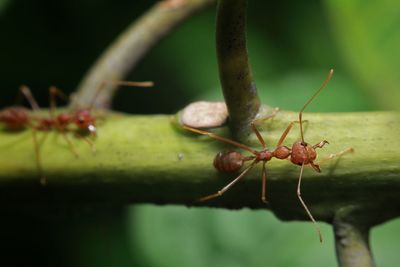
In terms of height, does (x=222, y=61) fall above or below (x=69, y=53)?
below

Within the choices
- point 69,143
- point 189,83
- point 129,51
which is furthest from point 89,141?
point 189,83

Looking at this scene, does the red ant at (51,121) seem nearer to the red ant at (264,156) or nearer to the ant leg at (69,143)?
the ant leg at (69,143)

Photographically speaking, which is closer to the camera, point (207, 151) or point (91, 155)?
point (207, 151)

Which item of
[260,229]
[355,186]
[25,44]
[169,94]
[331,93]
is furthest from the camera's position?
[169,94]

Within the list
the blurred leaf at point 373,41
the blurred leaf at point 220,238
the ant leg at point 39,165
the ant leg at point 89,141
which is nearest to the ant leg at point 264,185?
the blurred leaf at point 373,41

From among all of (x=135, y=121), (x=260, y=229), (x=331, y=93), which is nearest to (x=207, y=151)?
(x=135, y=121)

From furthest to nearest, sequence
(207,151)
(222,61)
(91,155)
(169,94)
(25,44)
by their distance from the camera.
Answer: (169,94) < (25,44) < (91,155) < (207,151) < (222,61)

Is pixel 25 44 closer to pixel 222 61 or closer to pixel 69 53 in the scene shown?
pixel 69 53
